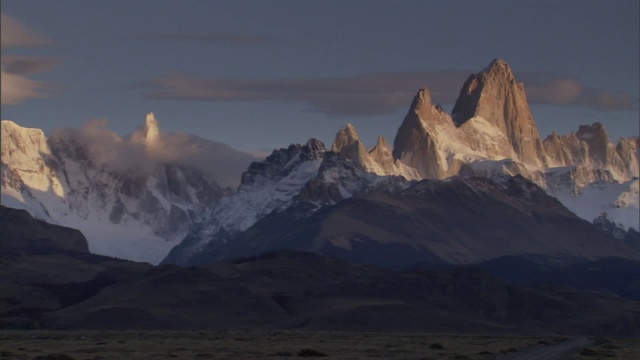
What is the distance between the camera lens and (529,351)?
593ft

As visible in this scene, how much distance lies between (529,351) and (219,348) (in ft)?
106

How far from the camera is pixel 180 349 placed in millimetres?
178250

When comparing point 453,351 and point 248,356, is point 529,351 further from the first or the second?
point 248,356

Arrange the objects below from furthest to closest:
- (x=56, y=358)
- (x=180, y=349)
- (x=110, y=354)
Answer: (x=180, y=349) → (x=110, y=354) → (x=56, y=358)

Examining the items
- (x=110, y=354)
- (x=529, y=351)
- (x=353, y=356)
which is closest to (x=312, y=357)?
(x=353, y=356)

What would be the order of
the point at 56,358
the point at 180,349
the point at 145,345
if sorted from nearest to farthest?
the point at 56,358, the point at 180,349, the point at 145,345

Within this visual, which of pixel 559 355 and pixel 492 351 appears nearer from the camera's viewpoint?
pixel 559 355

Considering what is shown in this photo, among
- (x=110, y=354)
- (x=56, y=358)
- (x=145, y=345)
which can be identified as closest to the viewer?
(x=56, y=358)

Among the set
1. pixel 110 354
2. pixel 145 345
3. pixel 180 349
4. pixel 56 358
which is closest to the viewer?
pixel 56 358

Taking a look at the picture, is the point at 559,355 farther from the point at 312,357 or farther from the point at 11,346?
the point at 11,346

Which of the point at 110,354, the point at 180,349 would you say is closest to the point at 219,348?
the point at 180,349

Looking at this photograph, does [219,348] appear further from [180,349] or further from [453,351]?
[453,351]

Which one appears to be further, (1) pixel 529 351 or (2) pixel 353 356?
(1) pixel 529 351

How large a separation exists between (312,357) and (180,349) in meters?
23.9
